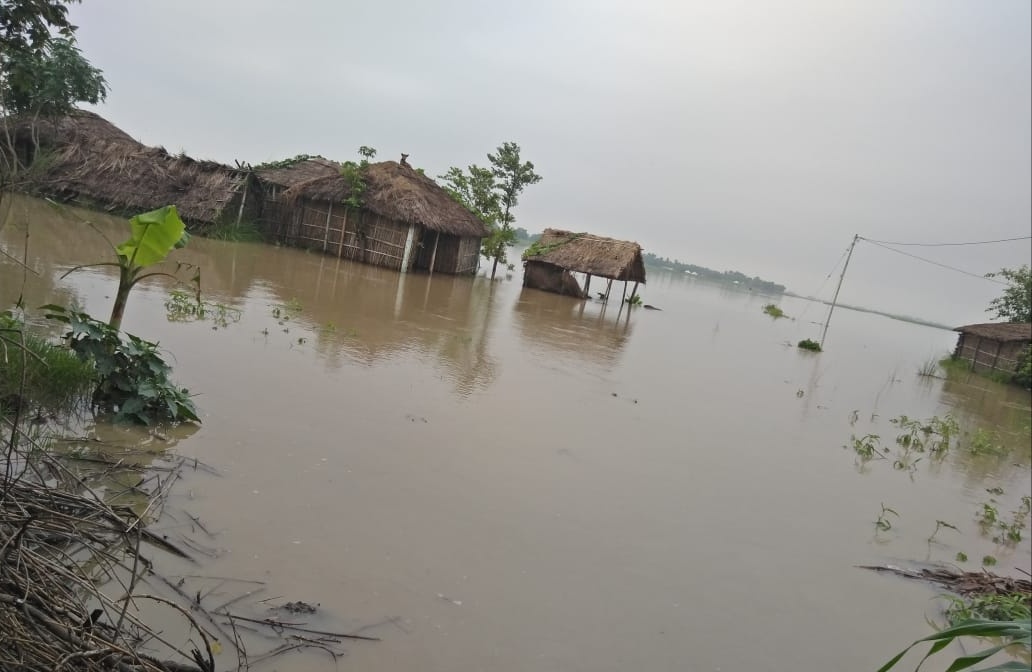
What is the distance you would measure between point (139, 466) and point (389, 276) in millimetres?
14786

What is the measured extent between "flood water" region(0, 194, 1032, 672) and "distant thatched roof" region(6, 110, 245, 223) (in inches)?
330

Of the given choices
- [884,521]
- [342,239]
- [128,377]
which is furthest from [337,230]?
[884,521]

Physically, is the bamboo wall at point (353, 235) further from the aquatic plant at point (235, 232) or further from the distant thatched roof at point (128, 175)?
the distant thatched roof at point (128, 175)

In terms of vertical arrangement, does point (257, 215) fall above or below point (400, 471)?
above

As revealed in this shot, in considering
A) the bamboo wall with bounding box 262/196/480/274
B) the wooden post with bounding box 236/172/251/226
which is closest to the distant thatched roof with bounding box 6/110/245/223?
the wooden post with bounding box 236/172/251/226

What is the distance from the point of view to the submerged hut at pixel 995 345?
78.9 feet

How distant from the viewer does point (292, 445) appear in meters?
4.93

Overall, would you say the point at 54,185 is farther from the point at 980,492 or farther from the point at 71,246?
the point at 980,492

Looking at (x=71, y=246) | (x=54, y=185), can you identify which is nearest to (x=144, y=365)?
(x=71, y=246)

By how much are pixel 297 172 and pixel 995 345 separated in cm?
3009

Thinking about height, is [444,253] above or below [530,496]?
above

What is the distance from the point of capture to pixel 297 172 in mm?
23016

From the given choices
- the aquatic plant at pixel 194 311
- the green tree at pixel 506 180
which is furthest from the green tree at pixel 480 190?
the aquatic plant at pixel 194 311

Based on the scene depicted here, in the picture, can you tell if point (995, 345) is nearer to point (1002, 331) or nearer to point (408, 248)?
point (1002, 331)
